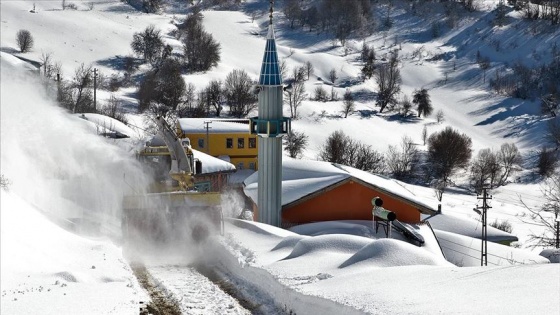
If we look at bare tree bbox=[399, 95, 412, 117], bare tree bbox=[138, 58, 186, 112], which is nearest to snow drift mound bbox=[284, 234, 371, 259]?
bare tree bbox=[138, 58, 186, 112]

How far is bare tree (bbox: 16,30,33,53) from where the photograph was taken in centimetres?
12138

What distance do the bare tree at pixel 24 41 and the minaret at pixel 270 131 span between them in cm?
8981

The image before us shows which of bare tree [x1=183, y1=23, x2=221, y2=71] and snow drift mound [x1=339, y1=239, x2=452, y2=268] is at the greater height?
bare tree [x1=183, y1=23, x2=221, y2=71]

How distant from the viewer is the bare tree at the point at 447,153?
3915 inches

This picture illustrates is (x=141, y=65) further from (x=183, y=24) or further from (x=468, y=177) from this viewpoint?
(x=468, y=177)

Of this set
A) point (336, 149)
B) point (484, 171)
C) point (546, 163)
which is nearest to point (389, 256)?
point (336, 149)

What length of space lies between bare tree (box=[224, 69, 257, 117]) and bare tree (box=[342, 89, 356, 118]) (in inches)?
504

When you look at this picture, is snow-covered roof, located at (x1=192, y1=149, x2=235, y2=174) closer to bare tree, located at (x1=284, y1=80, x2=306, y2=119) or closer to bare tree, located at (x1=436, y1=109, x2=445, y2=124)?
bare tree, located at (x1=284, y1=80, x2=306, y2=119)

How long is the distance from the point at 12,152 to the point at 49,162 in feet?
6.80

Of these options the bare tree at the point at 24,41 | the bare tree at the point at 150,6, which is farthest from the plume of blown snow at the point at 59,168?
the bare tree at the point at 150,6

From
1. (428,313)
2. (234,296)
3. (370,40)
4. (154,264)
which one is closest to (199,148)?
(154,264)

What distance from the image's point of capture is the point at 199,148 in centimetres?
7700

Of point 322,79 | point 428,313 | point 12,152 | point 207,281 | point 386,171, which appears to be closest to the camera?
point 428,313

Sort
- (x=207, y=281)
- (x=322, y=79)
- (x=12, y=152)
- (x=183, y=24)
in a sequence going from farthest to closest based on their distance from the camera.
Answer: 1. (x=183, y=24)
2. (x=322, y=79)
3. (x=12, y=152)
4. (x=207, y=281)
